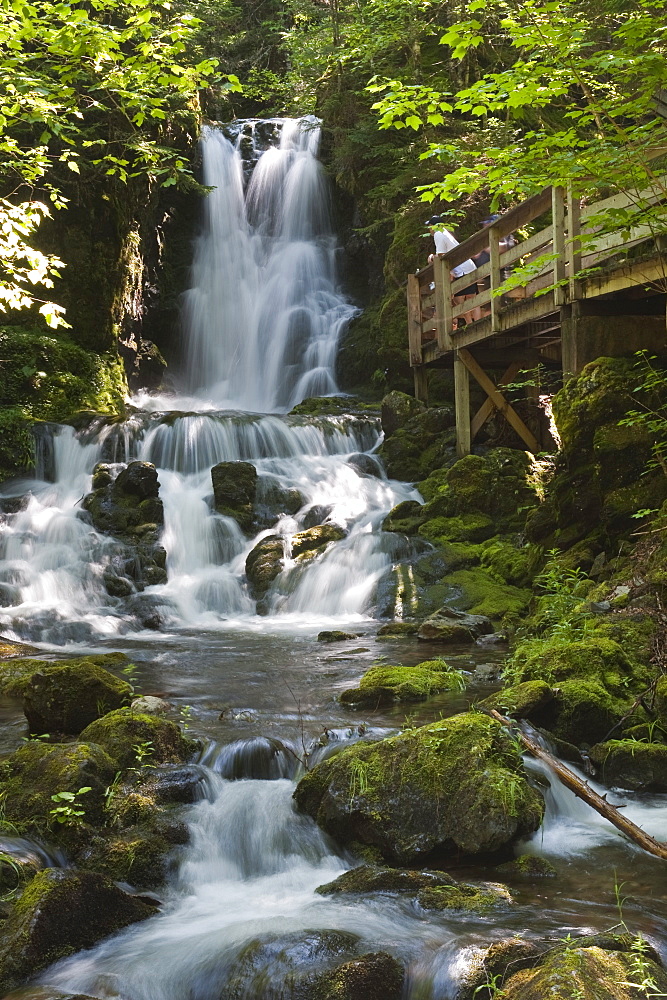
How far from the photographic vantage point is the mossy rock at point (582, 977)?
2.63 meters

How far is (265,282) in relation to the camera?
22141 millimetres

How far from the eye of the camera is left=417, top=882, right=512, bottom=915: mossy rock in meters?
3.66

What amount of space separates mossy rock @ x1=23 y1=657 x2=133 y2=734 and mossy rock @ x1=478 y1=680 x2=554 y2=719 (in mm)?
2723

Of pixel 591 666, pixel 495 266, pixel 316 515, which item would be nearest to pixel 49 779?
pixel 591 666

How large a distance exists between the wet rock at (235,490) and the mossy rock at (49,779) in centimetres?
821

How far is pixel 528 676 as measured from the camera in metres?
6.20

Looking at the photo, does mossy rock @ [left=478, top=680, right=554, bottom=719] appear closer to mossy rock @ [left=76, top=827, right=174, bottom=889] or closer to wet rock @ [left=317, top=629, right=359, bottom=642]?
mossy rock @ [left=76, top=827, right=174, bottom=889]

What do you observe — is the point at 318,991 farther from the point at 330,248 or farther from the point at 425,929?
the point at 330,248

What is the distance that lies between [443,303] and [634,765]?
9.70m

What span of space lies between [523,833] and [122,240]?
56.2 feet

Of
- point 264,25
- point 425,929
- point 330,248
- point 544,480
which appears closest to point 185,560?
point 544,480

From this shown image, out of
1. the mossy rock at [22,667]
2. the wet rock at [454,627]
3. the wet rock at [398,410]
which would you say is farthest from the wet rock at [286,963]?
the wet rock at [398,410]

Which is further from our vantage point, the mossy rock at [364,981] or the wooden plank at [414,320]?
the wooden plank at [414,320]

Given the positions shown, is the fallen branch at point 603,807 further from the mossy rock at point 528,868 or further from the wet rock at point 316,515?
the wet rock at point 316,515
